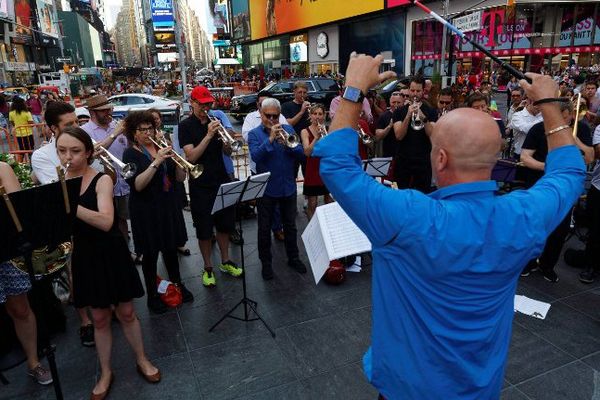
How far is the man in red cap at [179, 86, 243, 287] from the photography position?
15.6 ft

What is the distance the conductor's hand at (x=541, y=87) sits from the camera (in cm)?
163

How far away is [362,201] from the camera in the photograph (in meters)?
1.32

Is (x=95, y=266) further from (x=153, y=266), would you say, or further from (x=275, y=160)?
(x=275, y=160)

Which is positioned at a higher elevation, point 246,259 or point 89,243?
point 89,243

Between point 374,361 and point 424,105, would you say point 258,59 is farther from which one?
point 374,361

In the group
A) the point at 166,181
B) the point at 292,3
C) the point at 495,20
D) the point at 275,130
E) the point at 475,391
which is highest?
the point at 292,3

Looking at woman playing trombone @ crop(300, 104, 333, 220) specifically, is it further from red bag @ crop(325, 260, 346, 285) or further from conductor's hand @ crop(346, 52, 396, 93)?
conductor's hand @ crop(346, 52, 396, 93)

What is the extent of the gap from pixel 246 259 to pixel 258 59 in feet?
178

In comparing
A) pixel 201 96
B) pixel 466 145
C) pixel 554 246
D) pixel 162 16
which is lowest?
pixel 554 246

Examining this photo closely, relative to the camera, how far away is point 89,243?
10.1ft

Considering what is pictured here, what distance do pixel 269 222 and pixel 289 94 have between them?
14.3 metres

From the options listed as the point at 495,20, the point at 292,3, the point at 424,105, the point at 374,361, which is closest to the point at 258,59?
the point at 292,3

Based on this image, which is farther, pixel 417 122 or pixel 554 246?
pixel 417 122

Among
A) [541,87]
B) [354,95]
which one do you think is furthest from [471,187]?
[541,87]
